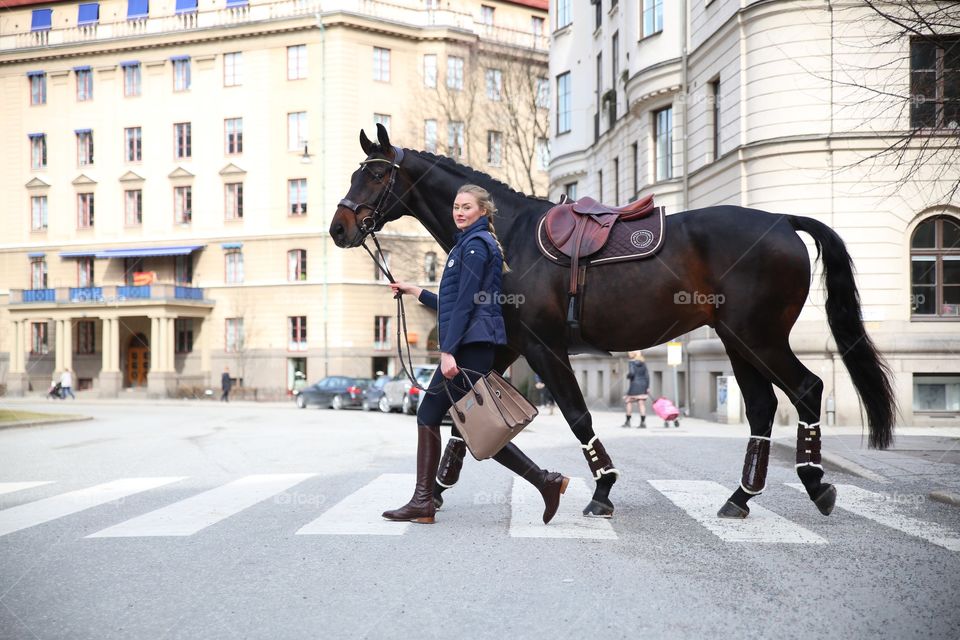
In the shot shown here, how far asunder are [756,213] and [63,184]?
5836 centimetres

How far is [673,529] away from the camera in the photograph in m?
6.18

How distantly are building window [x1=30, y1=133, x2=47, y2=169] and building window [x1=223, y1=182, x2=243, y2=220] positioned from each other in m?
13.2

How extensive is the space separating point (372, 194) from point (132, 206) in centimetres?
5319

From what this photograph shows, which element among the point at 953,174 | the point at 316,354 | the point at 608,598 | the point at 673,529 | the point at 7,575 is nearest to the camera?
the point at 608,598

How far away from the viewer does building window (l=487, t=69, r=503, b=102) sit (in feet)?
124

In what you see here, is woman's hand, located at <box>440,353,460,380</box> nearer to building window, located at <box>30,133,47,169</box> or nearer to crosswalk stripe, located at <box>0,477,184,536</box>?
crosswalk stripe, located at <box>0,477,184,536</box>

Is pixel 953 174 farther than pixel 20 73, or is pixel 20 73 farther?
pixel 20 73

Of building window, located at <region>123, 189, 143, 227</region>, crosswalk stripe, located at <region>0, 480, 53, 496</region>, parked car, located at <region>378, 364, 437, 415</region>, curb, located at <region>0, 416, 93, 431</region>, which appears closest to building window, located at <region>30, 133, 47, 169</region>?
building window, located at <region>123, 189, 143, 227</region>

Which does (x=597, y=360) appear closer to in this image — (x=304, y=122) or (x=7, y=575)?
(x=304, y=122)

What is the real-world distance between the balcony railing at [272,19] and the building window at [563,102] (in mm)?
15116

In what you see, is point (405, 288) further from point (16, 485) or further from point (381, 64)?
point (381, 64)

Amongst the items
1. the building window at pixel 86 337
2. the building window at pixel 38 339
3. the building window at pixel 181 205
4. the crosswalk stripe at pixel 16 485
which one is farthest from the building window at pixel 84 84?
the crosswalk stripe at pixel 16 485

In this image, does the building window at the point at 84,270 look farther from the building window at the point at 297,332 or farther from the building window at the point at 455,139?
the building window at the point at 455,139

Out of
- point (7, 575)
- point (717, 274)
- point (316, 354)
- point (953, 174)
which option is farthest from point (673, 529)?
point (316, 354)
